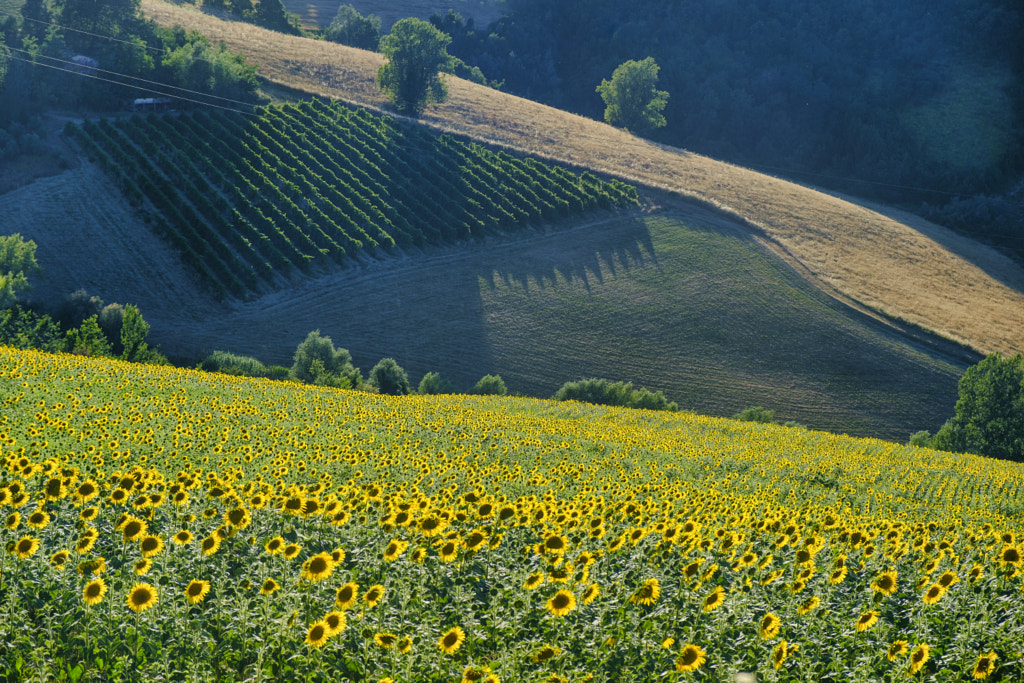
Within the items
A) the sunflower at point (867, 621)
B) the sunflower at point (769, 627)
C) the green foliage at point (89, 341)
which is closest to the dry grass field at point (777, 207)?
the green foliage at point (89, 341)

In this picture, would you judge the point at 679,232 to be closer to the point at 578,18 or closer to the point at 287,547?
the point at 287,547

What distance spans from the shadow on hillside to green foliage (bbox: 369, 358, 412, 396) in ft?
41.0

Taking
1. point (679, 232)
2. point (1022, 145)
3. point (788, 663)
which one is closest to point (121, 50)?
point (679, 232)

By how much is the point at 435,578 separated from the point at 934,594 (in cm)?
419

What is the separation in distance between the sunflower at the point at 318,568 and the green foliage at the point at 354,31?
116735 mm

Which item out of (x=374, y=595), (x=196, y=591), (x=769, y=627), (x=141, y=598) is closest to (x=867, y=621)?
(x=769, y=627)

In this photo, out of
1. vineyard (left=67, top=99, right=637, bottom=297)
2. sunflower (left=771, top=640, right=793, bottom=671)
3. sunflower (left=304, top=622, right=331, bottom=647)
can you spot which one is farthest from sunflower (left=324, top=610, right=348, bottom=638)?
vineyard (left=67, top=99, right=637, bottom=297)

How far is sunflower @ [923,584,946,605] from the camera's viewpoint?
579 cm

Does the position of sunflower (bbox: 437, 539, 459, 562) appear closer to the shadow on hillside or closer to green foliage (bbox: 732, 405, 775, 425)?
green foliage (bbox: 732, 405, 775, 425)

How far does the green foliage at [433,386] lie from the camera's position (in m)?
33.5

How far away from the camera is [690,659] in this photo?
4.84m

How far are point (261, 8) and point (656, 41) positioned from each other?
65399mm

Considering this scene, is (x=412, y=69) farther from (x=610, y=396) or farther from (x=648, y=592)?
(x=648, y=592)

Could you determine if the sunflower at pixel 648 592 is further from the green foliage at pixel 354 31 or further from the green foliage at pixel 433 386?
the green foliage at pixel 354 31
